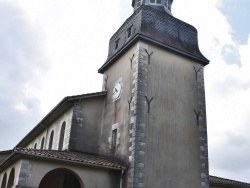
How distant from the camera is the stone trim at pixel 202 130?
519 inches

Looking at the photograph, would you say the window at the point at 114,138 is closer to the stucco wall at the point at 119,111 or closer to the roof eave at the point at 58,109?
the stucco wall at the point at 119,111

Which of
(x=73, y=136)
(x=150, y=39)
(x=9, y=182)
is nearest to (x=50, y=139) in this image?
(x=73, y=136)

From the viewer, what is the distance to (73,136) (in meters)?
13.9

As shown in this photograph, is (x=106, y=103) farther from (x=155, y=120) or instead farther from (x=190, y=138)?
(x=190, y=138)

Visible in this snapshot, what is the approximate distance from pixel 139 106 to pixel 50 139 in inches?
268

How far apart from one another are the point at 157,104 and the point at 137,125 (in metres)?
1.46

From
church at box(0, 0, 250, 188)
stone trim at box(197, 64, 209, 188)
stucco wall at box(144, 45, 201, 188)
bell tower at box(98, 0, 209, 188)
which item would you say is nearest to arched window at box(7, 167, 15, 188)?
church at box(0, 0, 250, 188)

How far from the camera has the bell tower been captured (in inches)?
482

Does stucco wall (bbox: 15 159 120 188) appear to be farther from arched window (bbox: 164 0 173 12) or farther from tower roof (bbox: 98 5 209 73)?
arched window (bbox: 164 0 173 12)

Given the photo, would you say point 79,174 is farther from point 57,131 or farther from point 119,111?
point 57,131

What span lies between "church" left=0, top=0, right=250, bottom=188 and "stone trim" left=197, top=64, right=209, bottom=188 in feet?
0.13

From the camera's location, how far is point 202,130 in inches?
549

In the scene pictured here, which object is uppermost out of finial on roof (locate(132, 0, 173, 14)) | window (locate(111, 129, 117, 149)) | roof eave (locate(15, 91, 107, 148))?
finial on roof (locate(132, 0, 173, 14))

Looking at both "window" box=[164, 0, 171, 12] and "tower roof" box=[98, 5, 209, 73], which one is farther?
"window" box=[164, 0, 171, 12]
